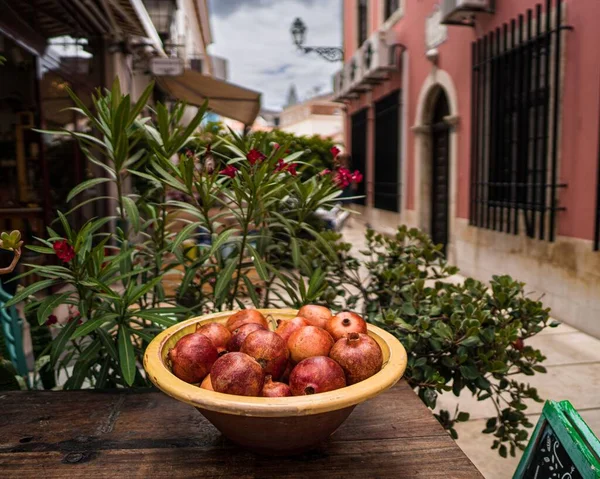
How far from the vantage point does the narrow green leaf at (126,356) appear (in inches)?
57.4

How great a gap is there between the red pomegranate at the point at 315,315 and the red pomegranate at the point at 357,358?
17 centimetres

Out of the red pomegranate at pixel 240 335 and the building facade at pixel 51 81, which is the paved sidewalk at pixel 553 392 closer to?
the red pomegranate at pixel 240 335

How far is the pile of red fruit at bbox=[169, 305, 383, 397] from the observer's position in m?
0.96

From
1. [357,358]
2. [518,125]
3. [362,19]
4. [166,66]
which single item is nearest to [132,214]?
[357,358]

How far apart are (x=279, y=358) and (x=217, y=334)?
183mm

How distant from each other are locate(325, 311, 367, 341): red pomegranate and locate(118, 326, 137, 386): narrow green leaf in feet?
2.01

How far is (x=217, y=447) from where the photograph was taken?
110 cm

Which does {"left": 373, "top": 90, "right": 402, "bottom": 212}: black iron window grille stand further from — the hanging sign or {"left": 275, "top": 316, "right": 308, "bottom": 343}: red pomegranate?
{"left": 275, "top": 316, "right": 308, "bottom": 343}: red pomegranate

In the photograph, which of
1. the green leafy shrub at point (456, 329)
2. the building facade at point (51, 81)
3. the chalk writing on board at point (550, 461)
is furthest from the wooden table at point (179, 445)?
the building facade at point (51, 81)

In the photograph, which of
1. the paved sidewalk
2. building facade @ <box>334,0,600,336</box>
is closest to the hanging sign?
building facade @ <box>334,0,600,336</box>

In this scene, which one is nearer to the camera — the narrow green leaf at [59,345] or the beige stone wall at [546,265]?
the narrow green leaf at [59,345]

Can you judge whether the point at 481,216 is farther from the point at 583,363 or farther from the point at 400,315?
the point at 400,315

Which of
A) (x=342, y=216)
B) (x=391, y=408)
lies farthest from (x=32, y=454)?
(x=342, y=216)

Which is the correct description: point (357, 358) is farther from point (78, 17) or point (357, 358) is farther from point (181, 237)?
point (78, 17)
